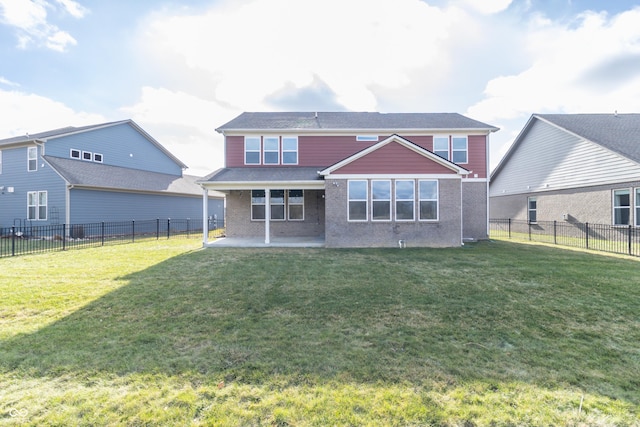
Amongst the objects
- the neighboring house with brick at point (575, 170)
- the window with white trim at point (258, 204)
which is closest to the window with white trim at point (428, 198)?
the window with white trim at point (258, 204)

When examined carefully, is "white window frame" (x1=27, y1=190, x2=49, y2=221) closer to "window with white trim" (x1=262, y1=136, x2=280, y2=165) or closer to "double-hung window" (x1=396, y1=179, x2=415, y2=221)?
"window with white trim" (x1=262, y1=136, x2=280, y2=165)

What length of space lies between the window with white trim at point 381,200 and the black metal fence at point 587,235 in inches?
325

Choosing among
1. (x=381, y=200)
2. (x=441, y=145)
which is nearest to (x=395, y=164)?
(x=381, y=200)

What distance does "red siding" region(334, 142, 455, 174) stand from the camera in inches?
485

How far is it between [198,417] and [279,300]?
3238 millimetres

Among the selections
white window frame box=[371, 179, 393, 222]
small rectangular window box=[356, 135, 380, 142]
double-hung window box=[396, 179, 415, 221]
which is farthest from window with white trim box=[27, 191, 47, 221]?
double-hung window box=[396, 179, 415, 221]

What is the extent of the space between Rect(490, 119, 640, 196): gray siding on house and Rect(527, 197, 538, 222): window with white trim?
26.5 inches

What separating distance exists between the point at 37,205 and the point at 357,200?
20.4 m

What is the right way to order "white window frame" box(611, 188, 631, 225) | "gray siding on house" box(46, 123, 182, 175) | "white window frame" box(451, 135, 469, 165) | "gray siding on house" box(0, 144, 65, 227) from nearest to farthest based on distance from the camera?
"white window frame" box(611, 188, 631, 225)
"white window frame" box(451, 135, 469, 165)
"gray siding on house" box(0, 144, 65, 227)
"gray siding on house" box(46, 123, 182, 175)

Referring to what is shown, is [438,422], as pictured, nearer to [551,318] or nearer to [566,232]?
[551,318]

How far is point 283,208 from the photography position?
629 inches

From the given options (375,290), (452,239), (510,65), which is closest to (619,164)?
(510,65)

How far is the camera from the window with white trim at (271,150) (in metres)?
15.8

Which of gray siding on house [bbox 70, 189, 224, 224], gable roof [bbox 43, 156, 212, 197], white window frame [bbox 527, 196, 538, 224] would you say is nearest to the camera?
gable roof [bbox 43, 156, 212, 197]
